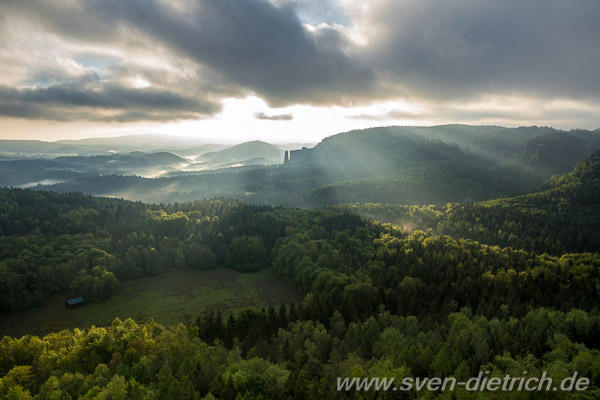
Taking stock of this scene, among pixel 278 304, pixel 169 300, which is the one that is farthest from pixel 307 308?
pixel 169 300

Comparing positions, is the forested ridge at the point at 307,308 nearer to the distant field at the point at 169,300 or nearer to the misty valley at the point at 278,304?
the misty valley at the point at 278,304

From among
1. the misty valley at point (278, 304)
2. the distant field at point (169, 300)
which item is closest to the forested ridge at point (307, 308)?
the misty valley at point (278, 304)

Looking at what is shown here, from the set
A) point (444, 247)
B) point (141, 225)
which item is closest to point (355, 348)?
point (444, 247)

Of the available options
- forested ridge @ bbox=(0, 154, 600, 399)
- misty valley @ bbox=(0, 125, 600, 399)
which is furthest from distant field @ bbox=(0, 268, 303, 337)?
forested ridge @ bbox=(0, 154, 600, 399)

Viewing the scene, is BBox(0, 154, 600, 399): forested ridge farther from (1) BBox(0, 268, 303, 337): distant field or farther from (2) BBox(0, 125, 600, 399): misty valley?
(1) BBox(0, 268, 303, 337): distant field

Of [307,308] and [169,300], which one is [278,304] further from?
[169,300]

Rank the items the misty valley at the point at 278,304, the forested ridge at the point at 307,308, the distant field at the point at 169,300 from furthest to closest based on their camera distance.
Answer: the distant field at the point at 169,300 → the misty valley at the point at 278,304 → the forested ridge at the point at 307,308
